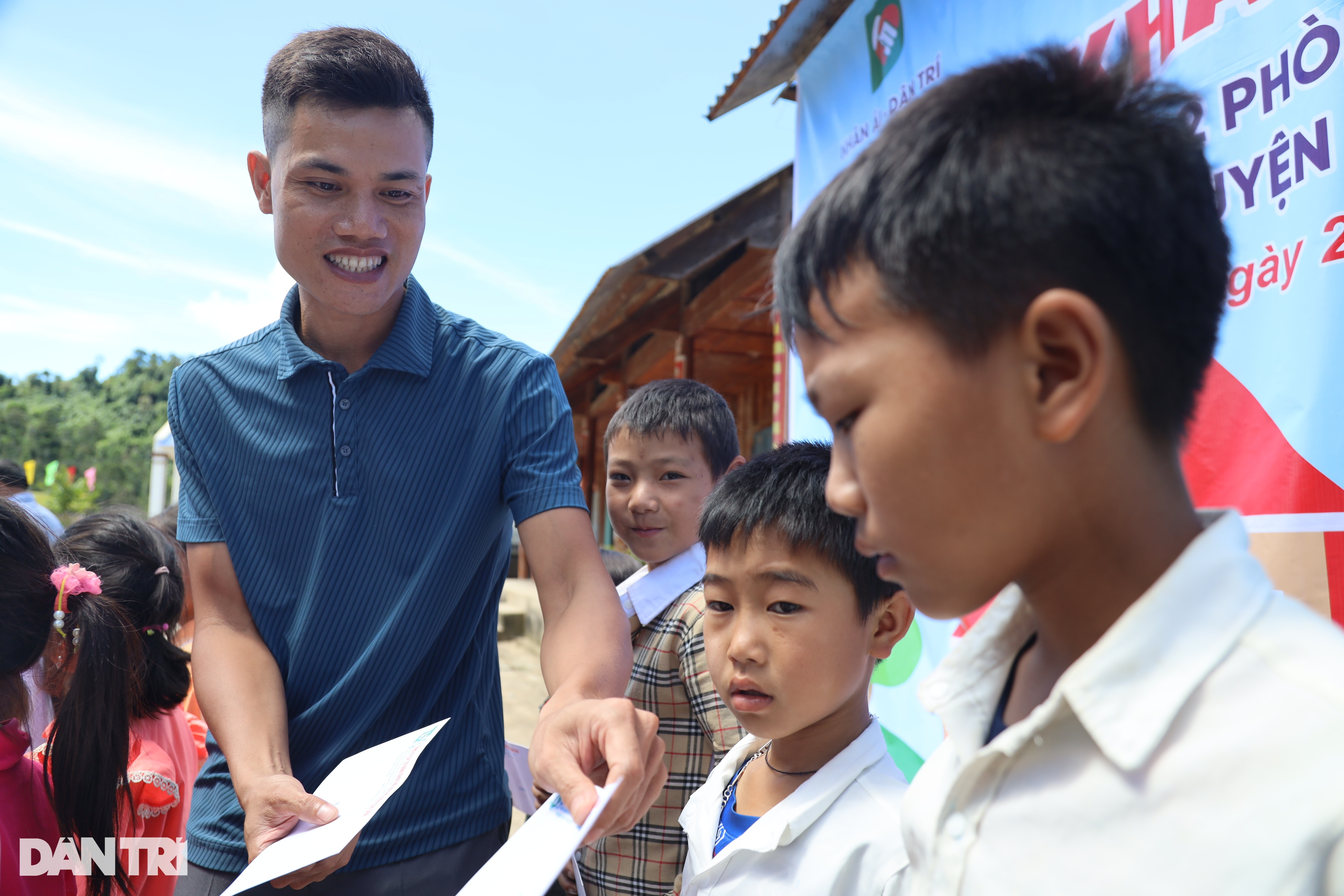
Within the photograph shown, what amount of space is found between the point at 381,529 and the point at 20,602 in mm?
830

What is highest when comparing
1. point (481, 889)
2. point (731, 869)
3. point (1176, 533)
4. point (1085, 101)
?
point (1085, 101)

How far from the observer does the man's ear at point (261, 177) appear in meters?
1.62

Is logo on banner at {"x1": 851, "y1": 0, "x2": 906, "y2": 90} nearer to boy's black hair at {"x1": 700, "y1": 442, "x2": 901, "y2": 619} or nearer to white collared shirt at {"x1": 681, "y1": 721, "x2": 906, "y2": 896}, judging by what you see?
boy's black hair at {"x1": 700, "y1": 442, "x2": 901, "y2": 619}

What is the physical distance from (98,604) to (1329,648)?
6.86 ft

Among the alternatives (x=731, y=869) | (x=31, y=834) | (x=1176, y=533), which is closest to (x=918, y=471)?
(x=1176, y=533)

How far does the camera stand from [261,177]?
1.64 metres

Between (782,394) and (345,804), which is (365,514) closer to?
(345,804)

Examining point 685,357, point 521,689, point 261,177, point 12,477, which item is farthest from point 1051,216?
point 521,689

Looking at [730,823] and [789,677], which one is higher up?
[789,677]

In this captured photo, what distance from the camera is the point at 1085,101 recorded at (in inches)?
28.3

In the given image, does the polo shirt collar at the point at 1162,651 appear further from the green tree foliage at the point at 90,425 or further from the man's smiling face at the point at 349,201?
the green tree foliage at the point at 90,425

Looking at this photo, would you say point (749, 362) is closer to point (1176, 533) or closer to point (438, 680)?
point (438, 680)

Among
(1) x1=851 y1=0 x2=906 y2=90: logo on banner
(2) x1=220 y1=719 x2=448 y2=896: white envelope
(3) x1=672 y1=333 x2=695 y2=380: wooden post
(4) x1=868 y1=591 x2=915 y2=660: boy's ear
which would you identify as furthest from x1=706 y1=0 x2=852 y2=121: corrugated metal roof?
(2) x1=220 y1=719 x2=448 y2=896: white envelope

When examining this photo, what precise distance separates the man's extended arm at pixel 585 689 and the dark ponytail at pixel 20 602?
3.32ft
